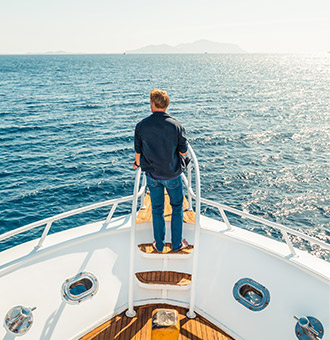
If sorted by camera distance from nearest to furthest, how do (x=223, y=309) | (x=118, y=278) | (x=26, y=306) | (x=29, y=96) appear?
(x=26, y=306)
(x=223, y=309)
(x=118, y=278)
(x=29, y=96)

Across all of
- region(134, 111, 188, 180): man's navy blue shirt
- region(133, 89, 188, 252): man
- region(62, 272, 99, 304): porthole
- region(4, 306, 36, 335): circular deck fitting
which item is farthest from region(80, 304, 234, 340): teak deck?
region(134, 111, 188, 180): man's navy blue shirt

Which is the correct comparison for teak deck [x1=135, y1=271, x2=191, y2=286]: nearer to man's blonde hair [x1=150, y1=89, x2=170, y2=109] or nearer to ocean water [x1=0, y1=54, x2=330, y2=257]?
man's blonde hair [x1=150, y1=89, x2=170, y2=109]

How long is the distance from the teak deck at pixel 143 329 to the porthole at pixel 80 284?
0.47 metres

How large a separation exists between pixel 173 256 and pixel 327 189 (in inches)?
568

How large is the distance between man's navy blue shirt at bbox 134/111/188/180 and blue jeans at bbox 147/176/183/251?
0.43 feet

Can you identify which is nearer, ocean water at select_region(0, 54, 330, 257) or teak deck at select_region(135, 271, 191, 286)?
teak deck at select_region(135, 271, 191, 286)

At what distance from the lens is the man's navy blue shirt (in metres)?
3.57

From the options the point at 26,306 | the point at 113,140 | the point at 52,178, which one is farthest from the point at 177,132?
the point at 113,140

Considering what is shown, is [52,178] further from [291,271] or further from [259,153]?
[291,271]

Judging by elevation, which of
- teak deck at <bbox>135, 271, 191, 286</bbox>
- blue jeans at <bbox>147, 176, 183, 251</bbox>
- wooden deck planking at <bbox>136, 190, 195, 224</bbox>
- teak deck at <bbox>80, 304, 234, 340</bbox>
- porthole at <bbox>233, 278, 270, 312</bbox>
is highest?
blue jeans at <bbox>147, 176, 183, 251</bbox>

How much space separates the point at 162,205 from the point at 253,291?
175 cm

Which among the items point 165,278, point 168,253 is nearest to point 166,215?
point 168,253

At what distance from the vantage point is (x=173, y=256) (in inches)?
168

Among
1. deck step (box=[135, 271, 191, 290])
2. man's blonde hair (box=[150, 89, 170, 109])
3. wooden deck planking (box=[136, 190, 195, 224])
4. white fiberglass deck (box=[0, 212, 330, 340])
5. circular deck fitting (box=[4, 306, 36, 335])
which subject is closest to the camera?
man's blonde hair (box=[150, 89, 170, 109])
